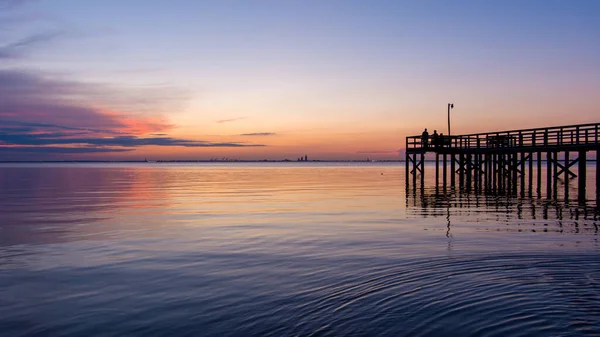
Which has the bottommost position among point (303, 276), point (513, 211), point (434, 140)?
point (303, 276)

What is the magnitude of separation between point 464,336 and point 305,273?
4299mm

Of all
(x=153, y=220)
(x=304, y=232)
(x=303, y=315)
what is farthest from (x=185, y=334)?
(x=153, y=220)

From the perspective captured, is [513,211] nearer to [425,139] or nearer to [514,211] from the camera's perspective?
[514,211]

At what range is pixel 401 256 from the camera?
11.5m

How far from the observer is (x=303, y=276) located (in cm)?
979

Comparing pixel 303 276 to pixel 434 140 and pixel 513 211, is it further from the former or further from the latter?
pixel 434 140

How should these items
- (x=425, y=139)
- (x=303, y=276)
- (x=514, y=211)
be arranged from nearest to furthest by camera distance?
(x=303, y=276) → (x=514, y=211) → (x=425, y=139)

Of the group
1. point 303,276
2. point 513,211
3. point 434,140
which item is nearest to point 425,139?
point 434,140

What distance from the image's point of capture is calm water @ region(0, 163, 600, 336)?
6.96 meters

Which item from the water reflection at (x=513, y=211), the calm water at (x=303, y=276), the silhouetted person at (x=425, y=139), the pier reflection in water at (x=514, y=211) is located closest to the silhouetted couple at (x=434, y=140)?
the silhouetted person at (x=425, y=139)

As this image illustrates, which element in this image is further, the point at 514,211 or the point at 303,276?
the point at 514,211

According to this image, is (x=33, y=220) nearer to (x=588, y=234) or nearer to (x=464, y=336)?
(x=464, y=336)

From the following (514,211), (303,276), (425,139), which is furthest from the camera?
(425,139)

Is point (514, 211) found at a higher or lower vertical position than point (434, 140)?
lower
